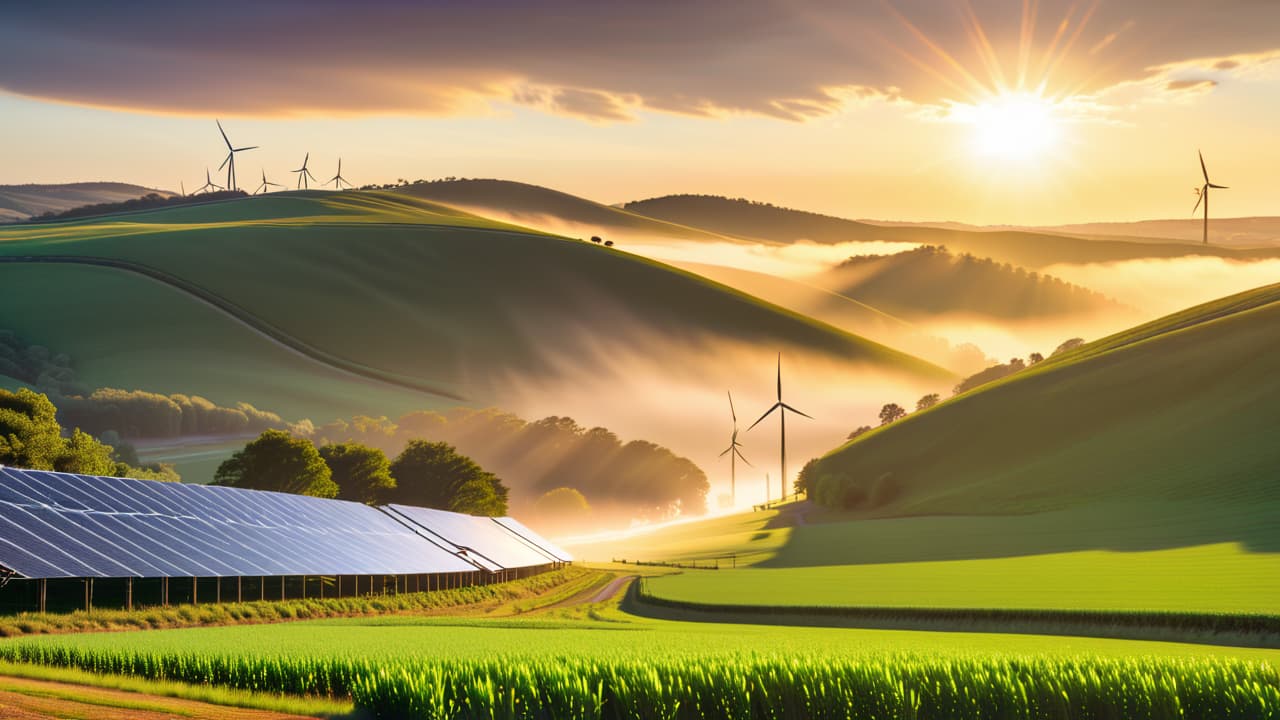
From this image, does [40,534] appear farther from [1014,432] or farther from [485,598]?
[1014,432]

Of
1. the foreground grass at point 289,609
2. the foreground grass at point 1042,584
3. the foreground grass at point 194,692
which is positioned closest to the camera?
the foreground grass at point 194,692

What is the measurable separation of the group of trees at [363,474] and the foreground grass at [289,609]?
3509cm

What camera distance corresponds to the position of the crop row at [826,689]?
2744 centimetres

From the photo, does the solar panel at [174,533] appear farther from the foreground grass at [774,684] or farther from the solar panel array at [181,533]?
the foreground grass at [774,684]

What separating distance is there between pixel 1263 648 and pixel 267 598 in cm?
4865

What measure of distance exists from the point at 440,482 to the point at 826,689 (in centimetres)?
13730

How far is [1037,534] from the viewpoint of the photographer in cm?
13812

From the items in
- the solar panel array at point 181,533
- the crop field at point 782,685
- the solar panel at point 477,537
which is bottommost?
the solar panel at point 477,537

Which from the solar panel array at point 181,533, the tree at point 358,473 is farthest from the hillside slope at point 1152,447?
the solar panel array at point 181,533

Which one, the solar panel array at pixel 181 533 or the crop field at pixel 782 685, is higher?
the crop field at pixel 782 685

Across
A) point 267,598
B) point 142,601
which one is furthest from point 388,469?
point 142,601

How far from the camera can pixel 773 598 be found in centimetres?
8625

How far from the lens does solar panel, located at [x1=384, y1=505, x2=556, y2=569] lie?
331 feet

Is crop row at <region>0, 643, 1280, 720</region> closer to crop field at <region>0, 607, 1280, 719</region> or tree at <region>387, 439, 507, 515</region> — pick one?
crop field at <region>0, 607, 1280, 719</region>
